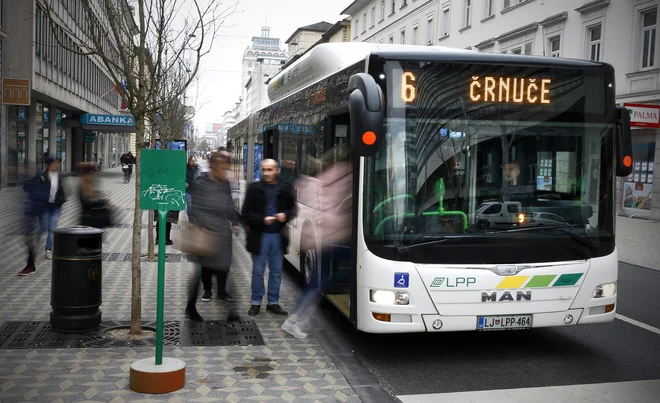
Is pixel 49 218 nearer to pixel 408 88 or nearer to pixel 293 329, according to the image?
pixel 293 329

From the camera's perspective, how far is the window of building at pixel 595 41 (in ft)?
86.7

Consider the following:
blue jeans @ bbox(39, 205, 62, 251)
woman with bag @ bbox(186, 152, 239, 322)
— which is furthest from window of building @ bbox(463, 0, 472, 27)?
woman with bag @ bbox(186, 152, 239, 322)

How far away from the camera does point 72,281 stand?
6.83 m

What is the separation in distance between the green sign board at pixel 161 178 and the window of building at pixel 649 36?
862 inches

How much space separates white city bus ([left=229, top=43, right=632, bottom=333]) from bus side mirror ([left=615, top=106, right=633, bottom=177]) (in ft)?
0.04

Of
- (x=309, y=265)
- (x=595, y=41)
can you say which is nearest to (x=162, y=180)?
(x=309, y=265)

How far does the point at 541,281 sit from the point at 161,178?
11.5ft

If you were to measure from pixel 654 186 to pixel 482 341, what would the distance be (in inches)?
766

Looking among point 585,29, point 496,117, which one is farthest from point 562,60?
point 585,29

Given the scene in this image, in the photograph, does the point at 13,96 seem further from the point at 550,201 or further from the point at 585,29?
the point at 585,29

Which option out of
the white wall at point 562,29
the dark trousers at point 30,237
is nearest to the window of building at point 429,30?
the white wall at point 562,29

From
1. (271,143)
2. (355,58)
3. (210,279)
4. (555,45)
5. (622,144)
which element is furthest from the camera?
(555,45)

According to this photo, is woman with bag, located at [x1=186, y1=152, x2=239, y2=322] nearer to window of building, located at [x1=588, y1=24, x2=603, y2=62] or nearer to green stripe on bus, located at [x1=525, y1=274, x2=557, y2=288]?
green stripe on bus, located at [x1=525, y1=274, x2=557, y2=288]

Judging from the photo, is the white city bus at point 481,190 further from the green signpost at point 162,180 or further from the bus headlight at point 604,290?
the green signpost at point 162,180
